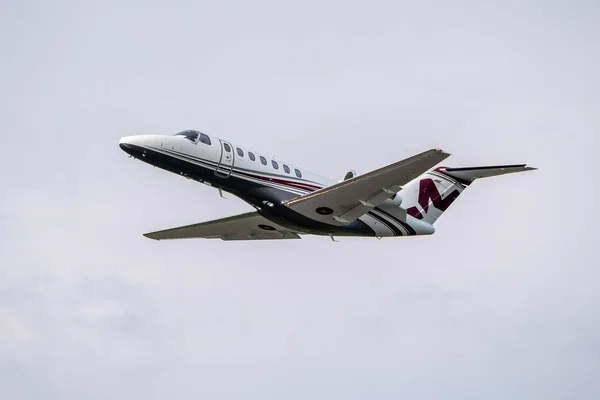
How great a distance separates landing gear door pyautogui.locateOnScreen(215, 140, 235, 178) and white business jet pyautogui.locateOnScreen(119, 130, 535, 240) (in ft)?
0.11

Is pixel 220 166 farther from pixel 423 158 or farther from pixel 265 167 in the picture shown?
pixel 423 158

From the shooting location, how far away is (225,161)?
31.8 metres

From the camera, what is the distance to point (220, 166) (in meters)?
31.7

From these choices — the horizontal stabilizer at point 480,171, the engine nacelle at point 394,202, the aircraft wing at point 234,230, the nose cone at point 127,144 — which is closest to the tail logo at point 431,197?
the horizontal stabilizer at point 480,171

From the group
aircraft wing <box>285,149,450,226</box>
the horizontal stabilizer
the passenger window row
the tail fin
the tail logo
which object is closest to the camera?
aircraft wing <box>285,149,450,226</box>

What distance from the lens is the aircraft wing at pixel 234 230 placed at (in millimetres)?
35562

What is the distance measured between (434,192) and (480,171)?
9.97 feet

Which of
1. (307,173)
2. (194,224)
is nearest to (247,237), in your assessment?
(194,224)

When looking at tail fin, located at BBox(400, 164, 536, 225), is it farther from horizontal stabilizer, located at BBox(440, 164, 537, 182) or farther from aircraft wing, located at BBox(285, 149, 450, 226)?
aircraft wing, located at BBox(285, 149, 450, 226)

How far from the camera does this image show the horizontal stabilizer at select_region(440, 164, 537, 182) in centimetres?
3136

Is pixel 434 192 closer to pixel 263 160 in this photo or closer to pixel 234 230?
pixel 263 160

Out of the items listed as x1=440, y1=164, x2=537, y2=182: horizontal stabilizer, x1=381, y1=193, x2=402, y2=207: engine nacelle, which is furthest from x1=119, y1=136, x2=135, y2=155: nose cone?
x1=440, y1=164, x2=537, y2=182: horizontal stabilizer

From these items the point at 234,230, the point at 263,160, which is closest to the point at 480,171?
the point at 263,160

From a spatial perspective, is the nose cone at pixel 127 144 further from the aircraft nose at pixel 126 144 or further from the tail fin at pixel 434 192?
the tail fin at pixel 434 192
